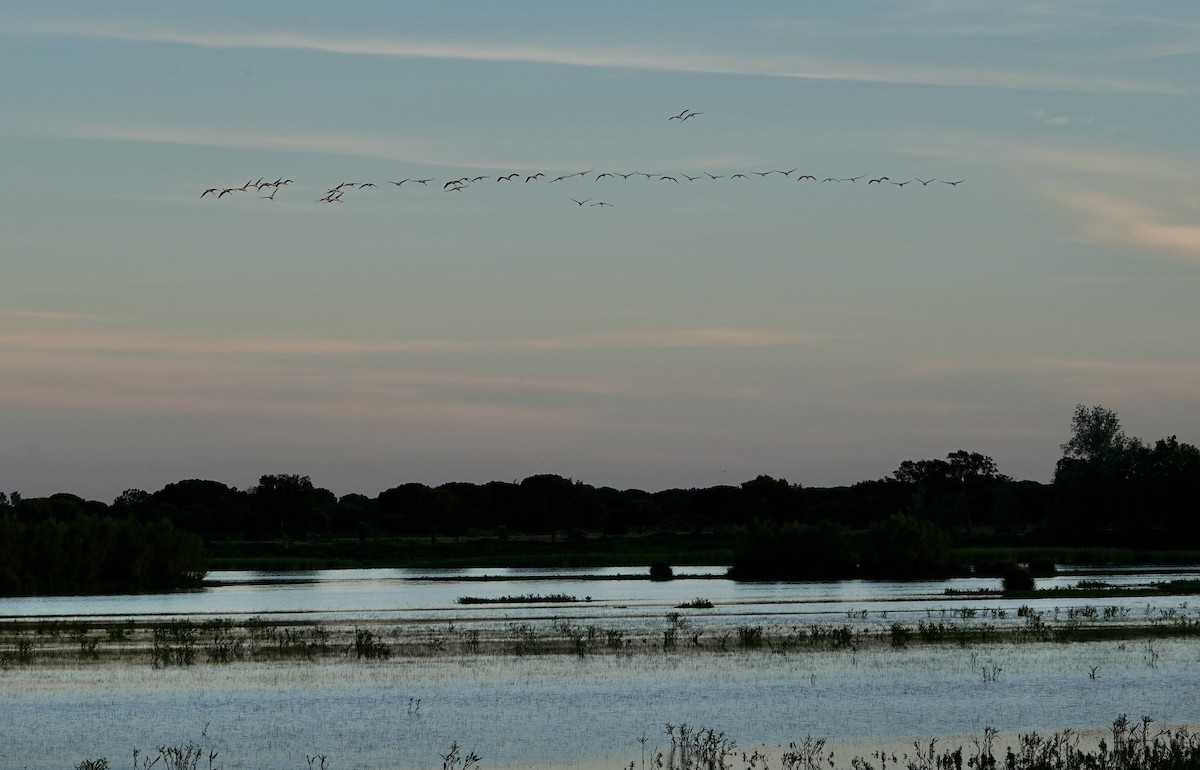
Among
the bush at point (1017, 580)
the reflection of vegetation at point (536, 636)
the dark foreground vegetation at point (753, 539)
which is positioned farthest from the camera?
the dark foreground vegetation at point (753, 539)

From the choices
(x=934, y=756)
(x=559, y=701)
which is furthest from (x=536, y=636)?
(x=934, y=756)

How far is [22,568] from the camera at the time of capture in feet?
332

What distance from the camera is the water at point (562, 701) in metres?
28.7

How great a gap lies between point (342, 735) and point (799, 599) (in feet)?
167

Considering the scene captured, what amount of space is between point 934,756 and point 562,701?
11360mm

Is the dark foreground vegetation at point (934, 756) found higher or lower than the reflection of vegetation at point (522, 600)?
lower

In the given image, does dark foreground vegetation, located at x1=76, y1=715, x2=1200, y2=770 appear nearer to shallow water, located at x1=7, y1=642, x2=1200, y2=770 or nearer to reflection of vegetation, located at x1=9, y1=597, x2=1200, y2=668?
shallow water, located at x1=7, y1=642, x2=1200, y2=770

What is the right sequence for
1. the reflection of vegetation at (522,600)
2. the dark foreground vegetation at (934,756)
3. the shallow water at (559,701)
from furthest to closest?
the reflection of vegetation at (522,600)
the shallow water at (559,701)
the dark foreground vegetation at (934,756)

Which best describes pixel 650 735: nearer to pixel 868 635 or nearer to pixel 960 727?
pixel 960 727

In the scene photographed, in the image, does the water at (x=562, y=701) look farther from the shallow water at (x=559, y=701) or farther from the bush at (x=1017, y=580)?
the bush at (x=1017, y=580)

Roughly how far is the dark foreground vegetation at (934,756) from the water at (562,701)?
757mm

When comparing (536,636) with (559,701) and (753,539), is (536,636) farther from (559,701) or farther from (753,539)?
(753,539)

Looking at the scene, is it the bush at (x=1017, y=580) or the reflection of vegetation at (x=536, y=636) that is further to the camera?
the bush at (x=1017, y=580)

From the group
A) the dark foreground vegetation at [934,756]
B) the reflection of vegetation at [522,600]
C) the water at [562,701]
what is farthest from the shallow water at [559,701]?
the reflection of vegetation at [522,600]
